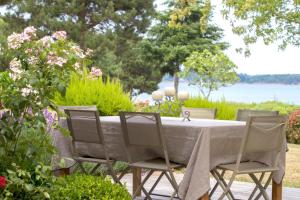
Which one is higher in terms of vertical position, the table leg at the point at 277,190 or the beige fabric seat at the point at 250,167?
the beige fabric seat at the point at 250,167

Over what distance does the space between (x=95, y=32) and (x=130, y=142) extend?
21.0 metres

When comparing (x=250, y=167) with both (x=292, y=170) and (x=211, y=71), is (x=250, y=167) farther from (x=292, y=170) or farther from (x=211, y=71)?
(x=211, y=71)

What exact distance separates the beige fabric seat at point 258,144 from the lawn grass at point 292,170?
2265 mm

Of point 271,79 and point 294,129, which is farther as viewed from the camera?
point 271,79

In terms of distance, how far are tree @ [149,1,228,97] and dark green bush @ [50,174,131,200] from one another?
24.3 metres

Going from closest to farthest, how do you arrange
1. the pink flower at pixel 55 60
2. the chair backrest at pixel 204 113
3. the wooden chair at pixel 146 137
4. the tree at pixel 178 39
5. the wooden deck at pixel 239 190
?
the pink flower at pixel 55 60 → the wooden chair at pixel 146 137 → the wooden deck at pixel 239 190 → the chair backrest at pixel 204 113 → the tree at pixel 178 39

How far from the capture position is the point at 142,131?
4.46 meters

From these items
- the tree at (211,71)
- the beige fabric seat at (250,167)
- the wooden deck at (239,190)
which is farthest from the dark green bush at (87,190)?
the tree at (211,71)

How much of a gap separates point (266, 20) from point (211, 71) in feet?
31.4

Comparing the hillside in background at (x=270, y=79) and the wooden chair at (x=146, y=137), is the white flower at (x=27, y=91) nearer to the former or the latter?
the wooden chair at (x=146, y=137)

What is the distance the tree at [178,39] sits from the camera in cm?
2781

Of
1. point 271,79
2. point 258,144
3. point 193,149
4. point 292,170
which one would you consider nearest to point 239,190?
point 258,144

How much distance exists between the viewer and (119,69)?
2697 cm

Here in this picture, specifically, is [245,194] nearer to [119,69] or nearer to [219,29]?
[119,69]
